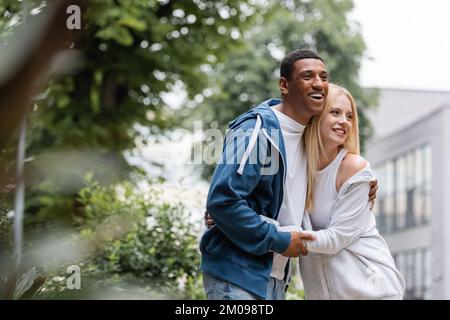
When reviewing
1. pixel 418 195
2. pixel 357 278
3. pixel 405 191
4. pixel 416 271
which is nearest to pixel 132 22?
pixel 357 278

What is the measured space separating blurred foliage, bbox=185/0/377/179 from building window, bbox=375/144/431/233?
22.1 feet

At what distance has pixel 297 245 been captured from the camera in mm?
2713

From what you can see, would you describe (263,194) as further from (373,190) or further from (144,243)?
(144,243)

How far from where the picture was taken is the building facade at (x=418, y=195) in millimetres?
25125

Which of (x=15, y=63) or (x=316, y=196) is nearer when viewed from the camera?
(x=15, y=63)

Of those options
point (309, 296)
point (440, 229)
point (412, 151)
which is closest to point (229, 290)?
point (309, 296)

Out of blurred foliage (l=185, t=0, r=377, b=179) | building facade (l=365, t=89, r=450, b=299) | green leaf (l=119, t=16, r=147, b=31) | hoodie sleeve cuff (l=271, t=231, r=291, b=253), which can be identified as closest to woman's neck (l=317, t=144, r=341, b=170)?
hoodie sleeve cuff (l=271, t=231, r=291, b=253)

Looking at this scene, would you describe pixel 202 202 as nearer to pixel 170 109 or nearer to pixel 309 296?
pixel 309 296

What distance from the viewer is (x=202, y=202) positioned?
5.91 meters

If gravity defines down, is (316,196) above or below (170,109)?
below

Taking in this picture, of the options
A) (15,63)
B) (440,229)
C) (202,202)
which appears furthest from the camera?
(440,229)

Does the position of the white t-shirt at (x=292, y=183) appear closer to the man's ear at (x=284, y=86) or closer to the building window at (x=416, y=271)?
the man's ear at (x=284, y=86)
